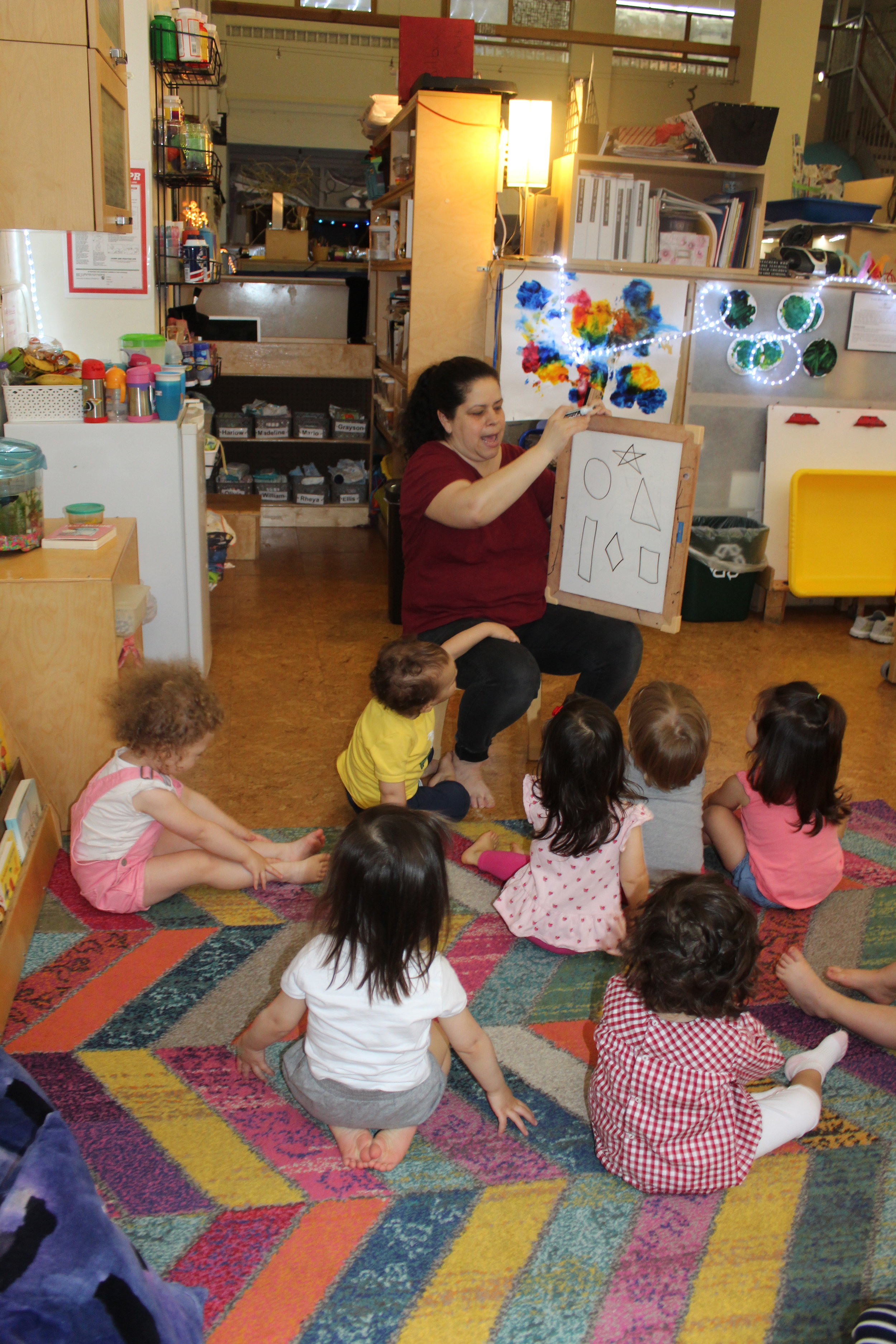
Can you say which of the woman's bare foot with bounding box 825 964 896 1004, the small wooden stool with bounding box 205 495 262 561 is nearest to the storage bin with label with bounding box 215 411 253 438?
the small wooden stool with bounding box 205 495 262 561

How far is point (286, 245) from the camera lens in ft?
20.0

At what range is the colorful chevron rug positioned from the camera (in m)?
1.29

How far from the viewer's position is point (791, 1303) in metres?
1.32

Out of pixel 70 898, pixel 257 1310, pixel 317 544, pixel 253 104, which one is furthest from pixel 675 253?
pixel 253 104

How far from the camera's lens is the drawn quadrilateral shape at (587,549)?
8.79 ft

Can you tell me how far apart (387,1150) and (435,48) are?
4.20 meters

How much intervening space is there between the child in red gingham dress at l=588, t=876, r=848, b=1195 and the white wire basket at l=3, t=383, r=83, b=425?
2200 mm

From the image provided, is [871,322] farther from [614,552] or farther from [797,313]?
[614,552]

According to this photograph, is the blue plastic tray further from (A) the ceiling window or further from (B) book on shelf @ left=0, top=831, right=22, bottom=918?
(A) the ceiling window

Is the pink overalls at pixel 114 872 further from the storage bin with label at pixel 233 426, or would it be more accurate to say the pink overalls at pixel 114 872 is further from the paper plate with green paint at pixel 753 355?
the storage bin with label at pixel 233 426

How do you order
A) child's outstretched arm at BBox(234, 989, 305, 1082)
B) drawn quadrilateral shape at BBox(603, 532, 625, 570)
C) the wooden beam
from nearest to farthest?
child's outstretched arm at BBox(234, 989, 305, 1082), drawn quadrilateral shape at BBox(603, 532, 625, 570), the wooden beam

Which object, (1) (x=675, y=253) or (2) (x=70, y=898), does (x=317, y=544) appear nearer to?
(1) (x=675, y=253)

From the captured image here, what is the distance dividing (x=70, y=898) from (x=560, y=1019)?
3.35 feet

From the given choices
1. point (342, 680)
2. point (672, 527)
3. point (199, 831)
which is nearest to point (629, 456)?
point (672, 527)
